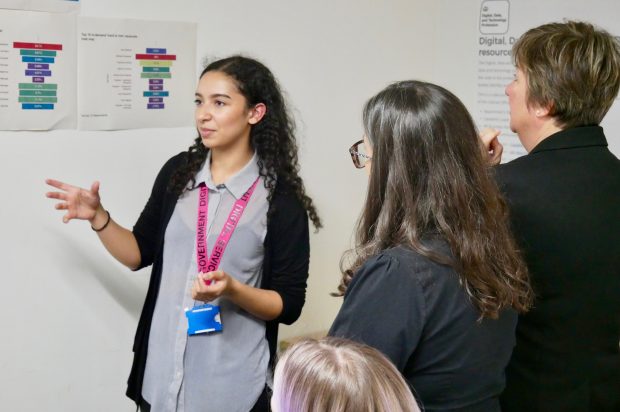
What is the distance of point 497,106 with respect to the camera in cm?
325

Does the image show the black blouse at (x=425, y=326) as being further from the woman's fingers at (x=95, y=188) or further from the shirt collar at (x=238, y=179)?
the woman's fingers at (x=95, y=188)

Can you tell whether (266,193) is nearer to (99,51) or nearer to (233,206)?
(233,206)

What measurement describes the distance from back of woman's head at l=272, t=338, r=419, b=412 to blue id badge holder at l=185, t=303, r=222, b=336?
796 millimetres

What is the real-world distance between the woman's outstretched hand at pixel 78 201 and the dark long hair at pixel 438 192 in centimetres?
102

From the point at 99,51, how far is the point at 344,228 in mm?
1430

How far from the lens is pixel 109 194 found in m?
2.53

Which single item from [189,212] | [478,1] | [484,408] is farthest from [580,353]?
[478,1]

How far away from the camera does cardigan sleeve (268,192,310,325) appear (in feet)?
6.58

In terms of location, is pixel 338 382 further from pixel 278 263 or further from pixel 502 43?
pixel 502 43

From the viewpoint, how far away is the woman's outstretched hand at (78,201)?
203 centimetres

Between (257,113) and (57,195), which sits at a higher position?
(257,113)

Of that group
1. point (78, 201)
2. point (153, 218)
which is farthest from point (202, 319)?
point (78, 201)

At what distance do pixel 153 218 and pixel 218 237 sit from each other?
0.90ft

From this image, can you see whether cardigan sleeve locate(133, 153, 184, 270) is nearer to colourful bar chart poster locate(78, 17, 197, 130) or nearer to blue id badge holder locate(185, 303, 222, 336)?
blue id badge holder locate(185, 303, 222, 336)
